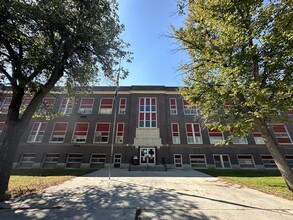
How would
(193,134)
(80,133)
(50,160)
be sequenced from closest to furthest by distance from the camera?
(50,160) → (193,134) → (80,133)

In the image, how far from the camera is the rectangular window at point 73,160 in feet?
56.7

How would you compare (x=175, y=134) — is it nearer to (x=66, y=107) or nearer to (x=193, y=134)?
(x=193, y=134)

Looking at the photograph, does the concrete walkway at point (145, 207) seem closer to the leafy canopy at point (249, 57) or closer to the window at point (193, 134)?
the leafy canopy at point (249, 57)

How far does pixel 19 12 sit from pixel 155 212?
7.43 m

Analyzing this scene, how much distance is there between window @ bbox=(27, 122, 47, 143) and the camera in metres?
18.2

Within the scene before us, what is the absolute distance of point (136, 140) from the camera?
1805 centimetres

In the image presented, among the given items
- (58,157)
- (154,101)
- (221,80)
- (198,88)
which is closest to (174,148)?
(154,101)

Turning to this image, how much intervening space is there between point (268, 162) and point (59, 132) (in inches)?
1013

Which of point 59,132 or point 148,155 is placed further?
point 59,132

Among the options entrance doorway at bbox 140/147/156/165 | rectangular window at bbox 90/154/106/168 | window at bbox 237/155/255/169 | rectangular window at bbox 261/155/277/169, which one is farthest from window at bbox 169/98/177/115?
rectangular window at bbox 261/155/277/169

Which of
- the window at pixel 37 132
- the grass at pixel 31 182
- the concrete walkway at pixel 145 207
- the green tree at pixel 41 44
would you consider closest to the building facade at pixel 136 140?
the window at pixel 37 132

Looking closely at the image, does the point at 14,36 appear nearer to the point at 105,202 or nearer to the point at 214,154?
the point at 105,202

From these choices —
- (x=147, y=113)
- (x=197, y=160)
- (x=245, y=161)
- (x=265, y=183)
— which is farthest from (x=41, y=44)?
(x=245, y=161)

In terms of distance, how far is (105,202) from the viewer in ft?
15.2
